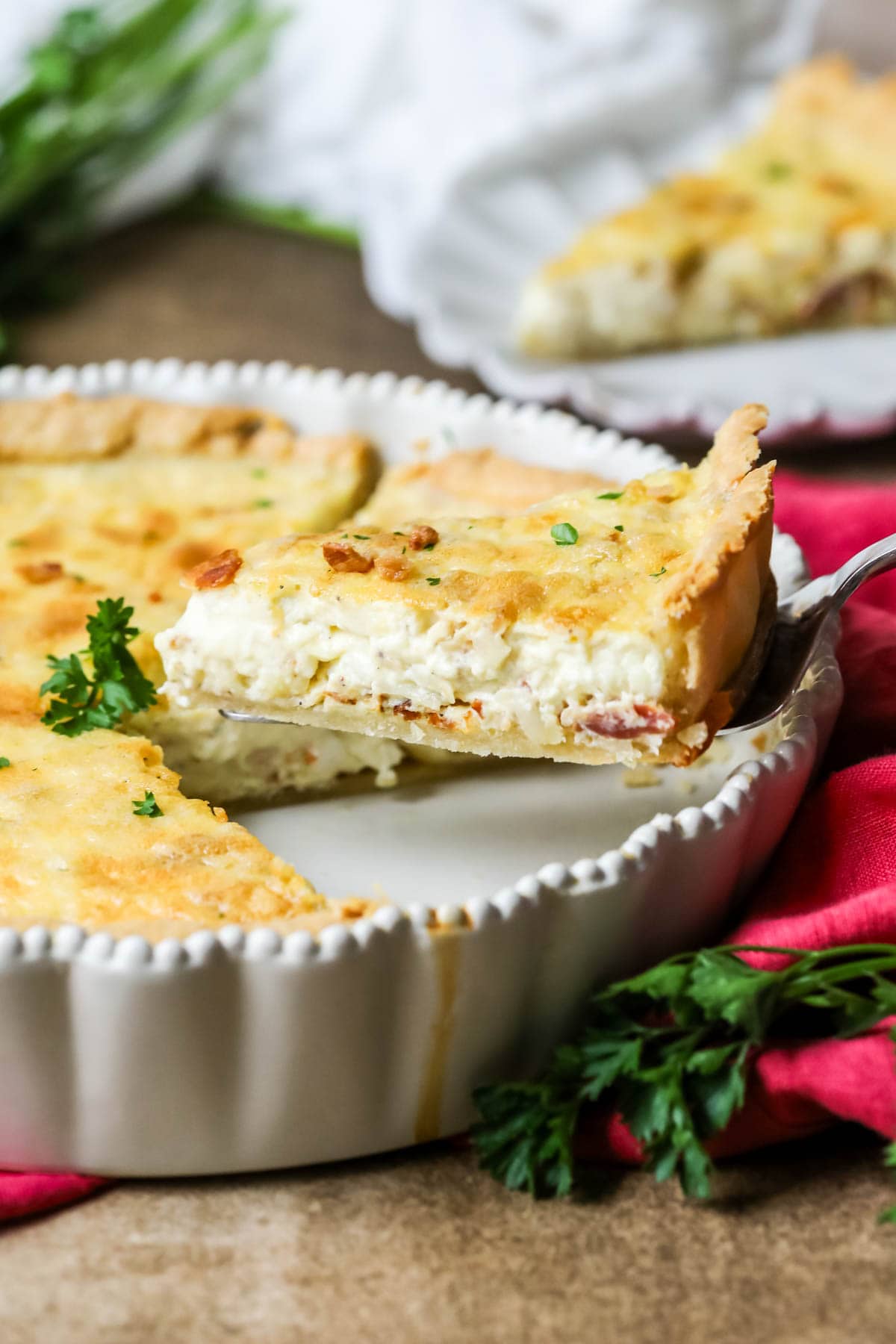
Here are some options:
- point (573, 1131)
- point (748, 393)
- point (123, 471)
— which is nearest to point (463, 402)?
point (123, 471)

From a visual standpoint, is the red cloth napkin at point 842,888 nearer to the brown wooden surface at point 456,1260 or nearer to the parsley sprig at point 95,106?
the brown wooden surface at point 456,1260

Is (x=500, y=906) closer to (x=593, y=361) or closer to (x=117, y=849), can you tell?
(x=117, y=849)

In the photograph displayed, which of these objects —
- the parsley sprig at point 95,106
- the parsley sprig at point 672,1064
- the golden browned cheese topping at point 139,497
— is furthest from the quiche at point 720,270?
the parsley sprig at point 672,1064

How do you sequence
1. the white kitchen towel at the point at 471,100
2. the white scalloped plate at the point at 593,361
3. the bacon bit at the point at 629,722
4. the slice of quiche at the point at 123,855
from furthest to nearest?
1. the white kitchen towel at the point at 471,100
2. the white scalloped plate at the point at 593,361
3. the bacon bit at the point at 629,722
4. the slice of quiche at the point at 123,855

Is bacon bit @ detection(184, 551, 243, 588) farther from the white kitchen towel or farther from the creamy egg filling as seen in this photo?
the white kitchen towel

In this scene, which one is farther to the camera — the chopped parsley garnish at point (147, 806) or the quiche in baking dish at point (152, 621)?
the chopped parsley garnish at point (147, 806)
